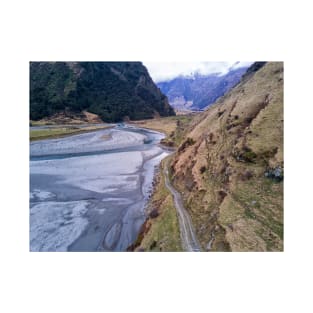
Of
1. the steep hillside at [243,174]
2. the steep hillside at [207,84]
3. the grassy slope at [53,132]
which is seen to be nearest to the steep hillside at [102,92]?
the grassy slope at [53,132]

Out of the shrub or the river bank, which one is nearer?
the river bank

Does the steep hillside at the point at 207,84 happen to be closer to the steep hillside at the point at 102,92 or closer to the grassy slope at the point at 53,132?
the grassy slope at the point at 53,132

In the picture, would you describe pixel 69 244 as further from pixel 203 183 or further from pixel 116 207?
pixel 203 183

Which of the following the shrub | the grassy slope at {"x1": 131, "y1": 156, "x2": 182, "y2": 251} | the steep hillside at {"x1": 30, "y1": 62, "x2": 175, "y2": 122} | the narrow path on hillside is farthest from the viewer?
the steep hillside at {"x1": 30, "y1": 62, "x2": 175, "y2": 122}

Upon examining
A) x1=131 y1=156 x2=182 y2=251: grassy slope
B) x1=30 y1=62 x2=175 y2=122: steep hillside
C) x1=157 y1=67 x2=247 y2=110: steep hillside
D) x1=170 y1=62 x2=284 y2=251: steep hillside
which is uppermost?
x1=30 y1=62 x2=175 y2=122: steep hillside

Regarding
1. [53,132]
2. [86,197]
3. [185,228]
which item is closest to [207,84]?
[86,197]

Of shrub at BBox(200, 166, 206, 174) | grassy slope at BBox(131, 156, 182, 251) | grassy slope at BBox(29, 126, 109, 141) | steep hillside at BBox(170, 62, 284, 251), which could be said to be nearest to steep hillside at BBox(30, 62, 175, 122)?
grassy slope at BBox(29, 126, 109, 141)

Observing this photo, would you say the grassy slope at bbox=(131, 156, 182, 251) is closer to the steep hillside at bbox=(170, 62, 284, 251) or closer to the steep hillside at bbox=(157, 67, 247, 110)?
the steep hillside at bbox=(170, 62, 284, 251)
